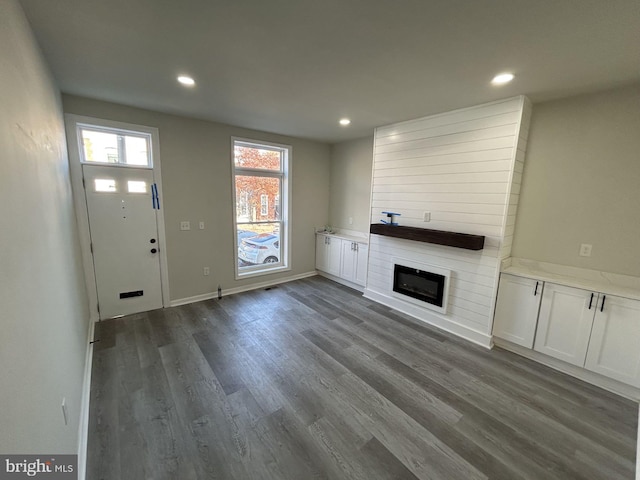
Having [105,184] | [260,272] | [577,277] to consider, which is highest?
[105,184]

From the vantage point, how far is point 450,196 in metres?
3.24

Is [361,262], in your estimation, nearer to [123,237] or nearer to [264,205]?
[264,205]

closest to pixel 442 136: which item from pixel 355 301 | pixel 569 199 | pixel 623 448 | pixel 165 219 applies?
pixel 569 199

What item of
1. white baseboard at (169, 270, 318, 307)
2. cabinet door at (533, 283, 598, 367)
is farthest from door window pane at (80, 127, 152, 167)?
cabinet door at (533, 283, 598, 367)

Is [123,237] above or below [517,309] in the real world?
above

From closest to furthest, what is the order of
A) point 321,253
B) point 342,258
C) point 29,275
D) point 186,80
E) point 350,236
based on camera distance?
point 29,275
point 186,80
point 342,258
point 350,236
point 321,253

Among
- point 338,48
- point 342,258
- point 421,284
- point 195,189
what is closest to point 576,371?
point 421,284

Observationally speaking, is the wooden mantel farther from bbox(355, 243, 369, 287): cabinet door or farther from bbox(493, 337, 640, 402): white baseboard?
bbox(493, 337, 640, 402): white baseboard

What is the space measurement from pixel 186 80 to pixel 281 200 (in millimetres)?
2636

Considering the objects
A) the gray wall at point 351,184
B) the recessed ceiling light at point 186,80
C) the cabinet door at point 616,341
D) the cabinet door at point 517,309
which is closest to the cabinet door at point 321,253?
the gray wall at point 351,184

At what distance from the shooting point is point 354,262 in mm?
4637

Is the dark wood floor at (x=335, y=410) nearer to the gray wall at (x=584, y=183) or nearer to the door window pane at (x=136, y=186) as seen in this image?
the gray wall at (x=584, y=183)

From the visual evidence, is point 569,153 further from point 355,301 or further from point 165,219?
point 165,219

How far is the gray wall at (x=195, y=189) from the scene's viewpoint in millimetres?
3480
